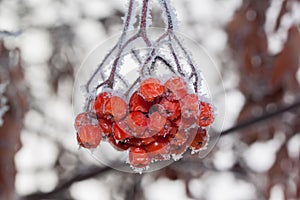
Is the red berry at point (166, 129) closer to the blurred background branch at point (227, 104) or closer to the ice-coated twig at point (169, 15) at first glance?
the ice-coated twig at point (169, 15)

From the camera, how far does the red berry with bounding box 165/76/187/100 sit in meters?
0.70

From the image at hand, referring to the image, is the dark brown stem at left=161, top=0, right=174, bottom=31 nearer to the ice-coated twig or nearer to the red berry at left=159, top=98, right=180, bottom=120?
the ice-coated twig

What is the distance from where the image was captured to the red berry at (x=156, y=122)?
26.3 inches

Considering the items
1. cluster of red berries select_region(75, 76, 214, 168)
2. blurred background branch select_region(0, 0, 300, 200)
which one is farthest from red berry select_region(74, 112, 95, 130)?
blurred background branch select_region(0, 0, 300, 200)

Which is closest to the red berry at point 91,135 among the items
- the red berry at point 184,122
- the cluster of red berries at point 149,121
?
the cluster of red berries at point 149,121

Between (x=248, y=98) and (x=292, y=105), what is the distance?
0.18 metres

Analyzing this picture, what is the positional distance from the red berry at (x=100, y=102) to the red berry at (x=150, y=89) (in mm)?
55

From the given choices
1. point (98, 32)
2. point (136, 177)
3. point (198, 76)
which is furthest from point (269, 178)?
point (198, 76)

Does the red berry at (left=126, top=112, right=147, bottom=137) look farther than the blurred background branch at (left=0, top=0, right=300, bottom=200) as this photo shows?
No

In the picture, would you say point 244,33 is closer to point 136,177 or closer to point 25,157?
point 136,177

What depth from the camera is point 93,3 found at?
8.71 ft

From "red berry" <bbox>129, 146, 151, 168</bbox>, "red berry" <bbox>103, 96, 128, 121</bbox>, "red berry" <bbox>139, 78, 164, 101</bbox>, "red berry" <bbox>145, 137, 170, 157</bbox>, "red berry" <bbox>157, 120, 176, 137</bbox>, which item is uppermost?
"red berry" <bbox>139, 78, 164, 101</bbox>

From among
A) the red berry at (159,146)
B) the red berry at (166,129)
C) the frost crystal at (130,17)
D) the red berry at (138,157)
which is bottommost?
the red berry at (138,157)

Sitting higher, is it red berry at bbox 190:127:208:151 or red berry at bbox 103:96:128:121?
red berry at bbox 103:96:128:121
